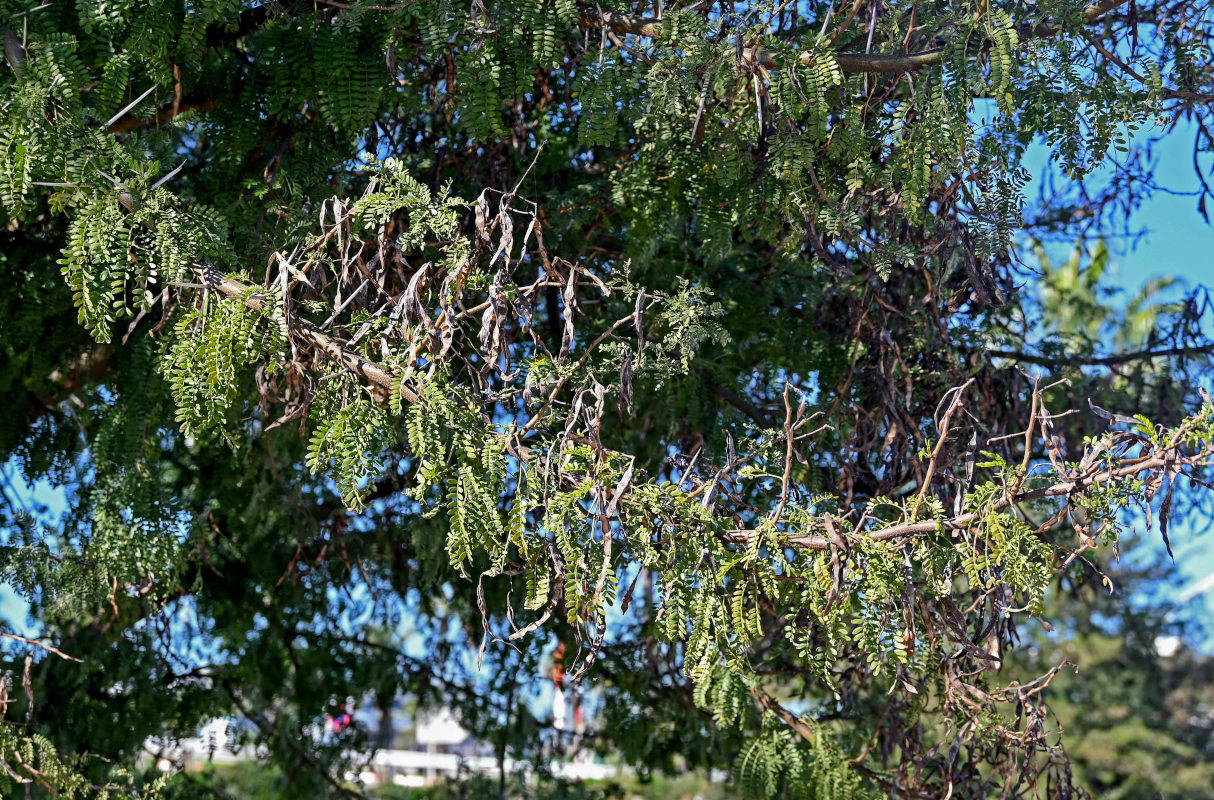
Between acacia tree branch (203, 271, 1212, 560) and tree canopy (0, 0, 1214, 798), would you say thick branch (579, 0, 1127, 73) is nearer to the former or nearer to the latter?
tree canopy (0, 0, 1214, 798)

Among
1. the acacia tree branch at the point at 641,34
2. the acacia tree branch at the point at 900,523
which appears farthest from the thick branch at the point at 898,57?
the acacia tree branch at the point at 900,523

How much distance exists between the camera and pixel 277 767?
5535 millimetres

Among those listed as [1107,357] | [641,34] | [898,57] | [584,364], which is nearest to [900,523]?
[584,364]

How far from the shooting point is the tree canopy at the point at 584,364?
265 centimetres

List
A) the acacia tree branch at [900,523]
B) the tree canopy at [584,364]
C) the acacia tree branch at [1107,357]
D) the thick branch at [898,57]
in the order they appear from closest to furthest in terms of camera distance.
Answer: the acacia tree branch at [900,523] < the tree canopy at [584,364] < the thick branch at [898,57] < the acacia tree branch at [1107,357]

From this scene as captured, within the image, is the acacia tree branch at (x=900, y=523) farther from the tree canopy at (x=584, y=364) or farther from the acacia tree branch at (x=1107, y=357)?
the acacia tree branch at (x=1107, y=357)

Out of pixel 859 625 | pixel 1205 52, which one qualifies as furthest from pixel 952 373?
pixel 859 625

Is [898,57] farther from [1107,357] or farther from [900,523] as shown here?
[1107,357]

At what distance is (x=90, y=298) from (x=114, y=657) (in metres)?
2.62

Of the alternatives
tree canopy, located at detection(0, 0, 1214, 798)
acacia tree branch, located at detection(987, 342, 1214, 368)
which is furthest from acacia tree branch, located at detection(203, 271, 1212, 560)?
acacia tree branch, located at detection(987, 342, 1214, 368)

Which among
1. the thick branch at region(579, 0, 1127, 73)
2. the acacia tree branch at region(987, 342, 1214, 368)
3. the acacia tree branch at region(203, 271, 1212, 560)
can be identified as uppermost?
the thick branch at region(579, 0, 1127, 73)

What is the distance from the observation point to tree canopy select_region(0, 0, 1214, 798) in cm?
265

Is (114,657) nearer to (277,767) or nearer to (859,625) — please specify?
(277,767)

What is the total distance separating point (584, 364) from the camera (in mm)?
3152
